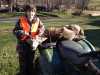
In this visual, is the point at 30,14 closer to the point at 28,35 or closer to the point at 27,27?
the point at 27,27

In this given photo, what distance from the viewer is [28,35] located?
6.91 m

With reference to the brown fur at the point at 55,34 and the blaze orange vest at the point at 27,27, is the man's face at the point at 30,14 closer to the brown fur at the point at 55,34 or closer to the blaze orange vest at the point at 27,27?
the blaze orange vest at the point at 27,27

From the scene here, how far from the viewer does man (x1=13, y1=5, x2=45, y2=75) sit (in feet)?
22.7

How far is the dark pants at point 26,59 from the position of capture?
7.17 meters

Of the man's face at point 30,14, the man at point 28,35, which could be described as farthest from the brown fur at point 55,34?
the man's face at point 30,14

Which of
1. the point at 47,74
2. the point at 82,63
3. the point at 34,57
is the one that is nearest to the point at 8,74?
the point at 34,57

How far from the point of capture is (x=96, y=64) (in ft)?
16.1

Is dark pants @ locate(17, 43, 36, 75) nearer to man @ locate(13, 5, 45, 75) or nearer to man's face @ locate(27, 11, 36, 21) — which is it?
man @ locate(13, 5, 45, 75)

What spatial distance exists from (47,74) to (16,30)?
1.14 meters

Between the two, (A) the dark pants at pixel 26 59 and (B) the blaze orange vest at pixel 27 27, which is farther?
(A) the dark pants at pixel 26 59

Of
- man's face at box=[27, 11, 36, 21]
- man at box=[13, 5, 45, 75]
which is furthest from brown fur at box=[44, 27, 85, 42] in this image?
man's face at box=[27, 11, 36, 21]

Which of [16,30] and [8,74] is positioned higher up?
[16,30]

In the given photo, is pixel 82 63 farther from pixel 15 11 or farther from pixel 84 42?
pixel 15 11

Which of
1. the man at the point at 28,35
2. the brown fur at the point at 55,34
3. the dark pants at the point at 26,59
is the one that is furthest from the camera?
the dark pants at the point at 26,59
